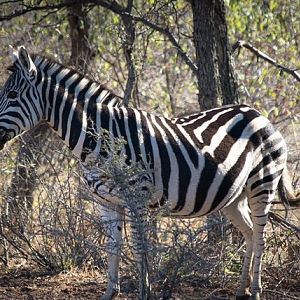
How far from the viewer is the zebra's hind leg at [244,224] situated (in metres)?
6.43

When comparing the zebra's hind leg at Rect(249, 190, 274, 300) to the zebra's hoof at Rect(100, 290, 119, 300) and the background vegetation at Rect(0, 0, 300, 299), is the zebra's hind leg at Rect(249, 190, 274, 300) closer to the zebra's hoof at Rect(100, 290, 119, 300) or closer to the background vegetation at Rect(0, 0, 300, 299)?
the background vegetation at Rect(0, 0, 300, 299)

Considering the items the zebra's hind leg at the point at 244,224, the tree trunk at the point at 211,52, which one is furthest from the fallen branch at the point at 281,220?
the tree trunk at the point at 211,52

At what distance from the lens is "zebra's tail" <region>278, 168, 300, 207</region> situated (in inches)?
264

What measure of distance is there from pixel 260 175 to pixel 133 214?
1526 millimetres

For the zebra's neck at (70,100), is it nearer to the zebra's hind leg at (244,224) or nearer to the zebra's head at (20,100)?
the zebra's head at (20,100)

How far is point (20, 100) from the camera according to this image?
237 inches

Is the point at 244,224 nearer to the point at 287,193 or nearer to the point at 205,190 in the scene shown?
the point at 287,193

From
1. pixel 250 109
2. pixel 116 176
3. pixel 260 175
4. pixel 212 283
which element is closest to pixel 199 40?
pixel 250 109

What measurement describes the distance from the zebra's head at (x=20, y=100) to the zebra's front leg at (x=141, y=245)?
4.34 ft

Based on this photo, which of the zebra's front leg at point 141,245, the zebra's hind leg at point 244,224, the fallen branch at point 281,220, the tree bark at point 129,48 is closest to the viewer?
the zebra's front leg at point 141,245

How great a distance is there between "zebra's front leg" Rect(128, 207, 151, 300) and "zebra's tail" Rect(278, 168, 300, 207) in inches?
70.0

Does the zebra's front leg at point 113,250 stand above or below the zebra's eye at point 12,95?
below

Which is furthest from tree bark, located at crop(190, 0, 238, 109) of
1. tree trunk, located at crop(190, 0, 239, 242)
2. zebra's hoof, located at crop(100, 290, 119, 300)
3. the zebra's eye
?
zebra's hoof, located at crop(100, 290, 119, 300)

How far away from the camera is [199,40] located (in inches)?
291
